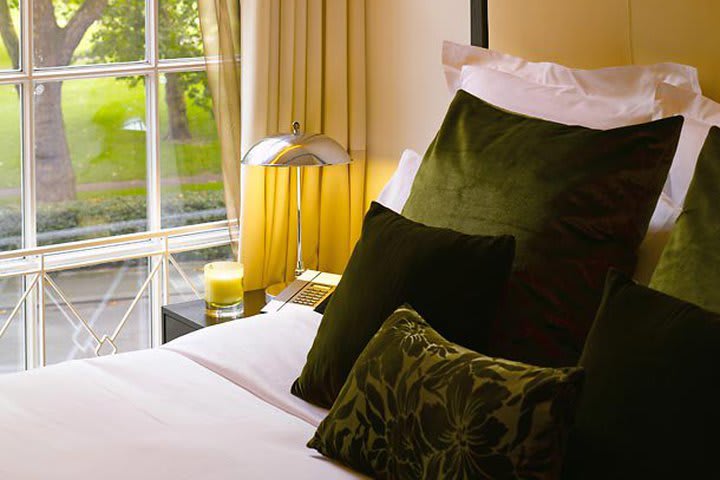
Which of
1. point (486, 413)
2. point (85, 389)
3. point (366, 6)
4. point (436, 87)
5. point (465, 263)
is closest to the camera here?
point (486, 413)

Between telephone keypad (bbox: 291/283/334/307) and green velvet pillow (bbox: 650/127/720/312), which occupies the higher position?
green velvet pillow (bbox: 650/127/720/312)

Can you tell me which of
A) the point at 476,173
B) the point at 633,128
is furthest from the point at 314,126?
the point at 633,128

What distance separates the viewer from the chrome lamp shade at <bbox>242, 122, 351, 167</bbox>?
2.85 meters

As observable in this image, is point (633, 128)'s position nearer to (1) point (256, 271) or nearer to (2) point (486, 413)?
(2) point (486, 413)

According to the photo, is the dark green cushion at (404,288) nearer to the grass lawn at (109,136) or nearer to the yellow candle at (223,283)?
the yellow candle at (223,283)

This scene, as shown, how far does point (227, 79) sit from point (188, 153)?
1.01 feet

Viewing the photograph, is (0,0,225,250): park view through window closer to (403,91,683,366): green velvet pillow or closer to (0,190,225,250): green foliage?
(0,190,225,250): green foliage

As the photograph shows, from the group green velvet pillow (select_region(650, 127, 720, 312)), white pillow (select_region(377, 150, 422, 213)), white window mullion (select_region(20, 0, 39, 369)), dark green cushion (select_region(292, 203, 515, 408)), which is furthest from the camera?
white window mullion (select_region(20, 0, 39, 369))

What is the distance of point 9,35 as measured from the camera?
294 cm

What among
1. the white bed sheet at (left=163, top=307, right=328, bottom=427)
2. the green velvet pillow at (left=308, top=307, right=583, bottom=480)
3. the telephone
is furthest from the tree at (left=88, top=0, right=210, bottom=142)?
the green velvet pillow at (left=308, top=307, right=583, bottom=480)

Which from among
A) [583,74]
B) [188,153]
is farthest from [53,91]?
[583,74]

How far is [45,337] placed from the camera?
3.15 m

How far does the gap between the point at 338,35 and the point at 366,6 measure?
0.15m

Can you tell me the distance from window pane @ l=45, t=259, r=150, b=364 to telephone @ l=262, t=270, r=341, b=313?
63cm
